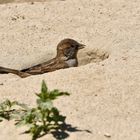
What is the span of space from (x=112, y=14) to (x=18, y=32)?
1323mm

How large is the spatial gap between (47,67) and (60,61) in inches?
13.0

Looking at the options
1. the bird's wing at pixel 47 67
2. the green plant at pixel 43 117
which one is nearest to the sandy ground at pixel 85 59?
the green plant at pixel 43 117

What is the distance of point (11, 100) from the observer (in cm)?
596

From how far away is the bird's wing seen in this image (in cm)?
767

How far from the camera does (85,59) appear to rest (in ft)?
27.5

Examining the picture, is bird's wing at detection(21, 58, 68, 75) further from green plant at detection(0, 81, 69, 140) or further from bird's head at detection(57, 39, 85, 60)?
green plant at detection(0, 81, 69, 140)

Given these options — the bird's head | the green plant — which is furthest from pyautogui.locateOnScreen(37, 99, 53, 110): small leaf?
the bird's head

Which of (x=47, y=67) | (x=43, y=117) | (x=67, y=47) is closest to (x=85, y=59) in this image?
(x=67, y=47)

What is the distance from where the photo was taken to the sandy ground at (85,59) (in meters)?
5.54

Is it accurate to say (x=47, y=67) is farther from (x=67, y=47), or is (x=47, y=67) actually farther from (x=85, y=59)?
(x=85, y=59)

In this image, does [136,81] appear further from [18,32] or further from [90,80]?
[18,32]

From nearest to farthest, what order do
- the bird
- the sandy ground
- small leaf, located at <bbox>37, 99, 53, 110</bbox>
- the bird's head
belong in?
small leaf, located at <bbox>37, 99, 53, 110</bbox> < the sandy ground < the bird < the bird's head

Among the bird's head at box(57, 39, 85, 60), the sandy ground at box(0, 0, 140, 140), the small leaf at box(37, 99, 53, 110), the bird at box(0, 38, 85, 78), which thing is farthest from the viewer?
the bird's head at box(57, 39, 85, 60)

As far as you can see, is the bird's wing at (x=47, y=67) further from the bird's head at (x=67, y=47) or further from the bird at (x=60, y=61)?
the bird's head at (x=67, y=47)
